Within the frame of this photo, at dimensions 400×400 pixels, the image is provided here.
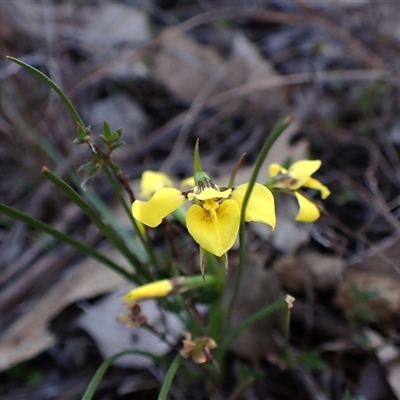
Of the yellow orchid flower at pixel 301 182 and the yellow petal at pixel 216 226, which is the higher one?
the yellow petal at pixel 216 226

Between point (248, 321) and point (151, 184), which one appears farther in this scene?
point (151, 184)

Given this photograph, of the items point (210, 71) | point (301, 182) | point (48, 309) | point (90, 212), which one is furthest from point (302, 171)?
point (210, 71)

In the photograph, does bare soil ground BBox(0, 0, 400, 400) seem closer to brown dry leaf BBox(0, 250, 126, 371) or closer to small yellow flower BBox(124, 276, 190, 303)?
brown dry leaf BBox(0, 250, 126, 371)

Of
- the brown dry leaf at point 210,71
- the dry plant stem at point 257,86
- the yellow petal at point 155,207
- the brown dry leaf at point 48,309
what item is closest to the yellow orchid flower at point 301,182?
the yellow petal at point 155,207

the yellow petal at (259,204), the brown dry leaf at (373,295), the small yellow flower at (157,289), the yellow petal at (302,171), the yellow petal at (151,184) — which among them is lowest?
the brown dry leaf at (373,295)

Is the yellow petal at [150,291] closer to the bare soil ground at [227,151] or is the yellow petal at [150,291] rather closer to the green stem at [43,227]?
the green stem at [43,227]

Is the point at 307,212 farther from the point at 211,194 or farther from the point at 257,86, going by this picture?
the point at 257,86
